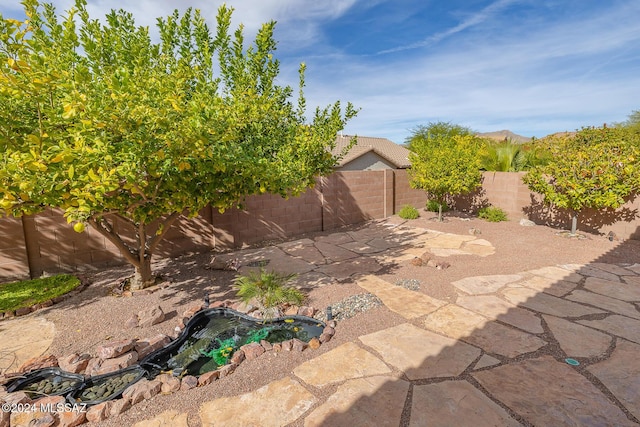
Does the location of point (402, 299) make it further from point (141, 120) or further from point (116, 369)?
point (141, 120)

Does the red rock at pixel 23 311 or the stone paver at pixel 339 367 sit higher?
the red rock at pixel 23 311

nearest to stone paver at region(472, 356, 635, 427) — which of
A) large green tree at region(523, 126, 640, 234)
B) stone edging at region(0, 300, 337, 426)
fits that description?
stone edging at region(0, 300, 337, 426)

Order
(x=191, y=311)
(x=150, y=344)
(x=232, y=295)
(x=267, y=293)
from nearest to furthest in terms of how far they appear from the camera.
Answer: (x=150, y=344), (x=191, y=311), (x=267, y=293), (x=232, y=295)

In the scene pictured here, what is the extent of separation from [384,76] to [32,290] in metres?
14.9

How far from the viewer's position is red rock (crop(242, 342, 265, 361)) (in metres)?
3.21

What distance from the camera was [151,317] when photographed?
13.2 ft

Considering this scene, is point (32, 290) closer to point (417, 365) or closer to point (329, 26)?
point (417, 365)

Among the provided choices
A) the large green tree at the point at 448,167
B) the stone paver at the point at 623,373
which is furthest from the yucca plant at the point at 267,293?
the large green tree at the point at 448,167

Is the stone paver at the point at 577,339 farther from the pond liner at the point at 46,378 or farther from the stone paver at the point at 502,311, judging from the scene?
the pond liner at the point at 46,378

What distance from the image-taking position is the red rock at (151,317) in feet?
13.0

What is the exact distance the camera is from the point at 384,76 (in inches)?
591

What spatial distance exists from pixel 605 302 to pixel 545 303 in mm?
851

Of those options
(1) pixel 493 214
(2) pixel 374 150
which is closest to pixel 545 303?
(1) pixel 493 214

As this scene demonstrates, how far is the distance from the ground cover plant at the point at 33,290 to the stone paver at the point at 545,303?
6.93m
